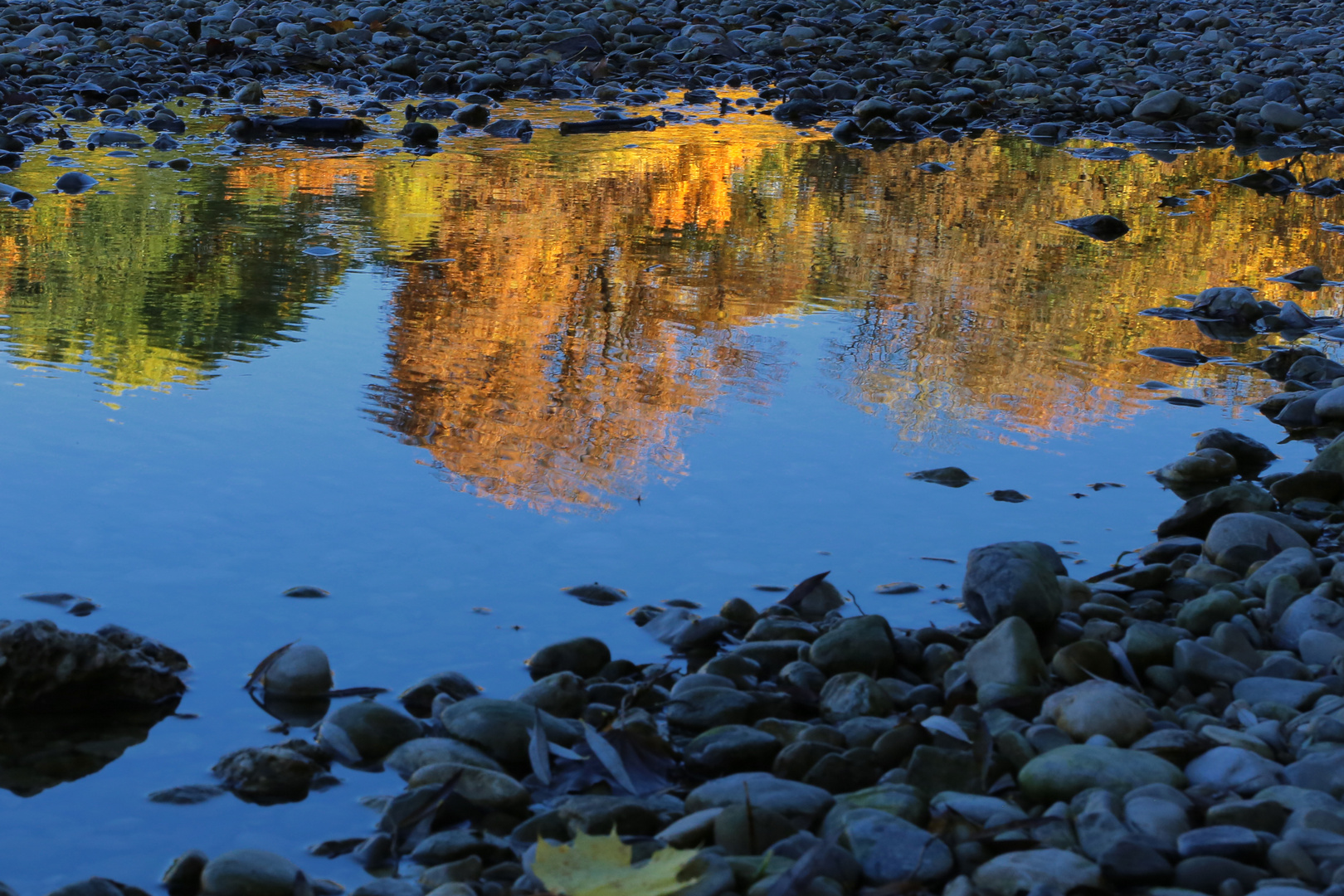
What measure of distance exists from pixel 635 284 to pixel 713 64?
26.0 feet

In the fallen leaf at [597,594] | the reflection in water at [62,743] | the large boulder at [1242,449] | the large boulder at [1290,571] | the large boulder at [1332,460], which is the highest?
the large boulder at [1332,460]

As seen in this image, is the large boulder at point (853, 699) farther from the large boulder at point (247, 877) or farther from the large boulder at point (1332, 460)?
the large boulder at point (1332, 460)

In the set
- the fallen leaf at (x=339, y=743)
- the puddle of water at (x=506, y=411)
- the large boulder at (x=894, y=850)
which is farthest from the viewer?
the puddle of water at (x=506, y=411)

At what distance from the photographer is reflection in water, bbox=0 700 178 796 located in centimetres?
239

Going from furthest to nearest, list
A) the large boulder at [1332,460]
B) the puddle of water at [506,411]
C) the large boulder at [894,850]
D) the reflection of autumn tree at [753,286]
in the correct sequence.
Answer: the reflection of autumn tree at [753,286], the large boulder at [1332,460], the puddle of water at [506,411], the large boulder at [894,850]

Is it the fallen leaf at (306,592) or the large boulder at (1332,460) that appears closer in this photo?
the fallen leaf at (306,592)

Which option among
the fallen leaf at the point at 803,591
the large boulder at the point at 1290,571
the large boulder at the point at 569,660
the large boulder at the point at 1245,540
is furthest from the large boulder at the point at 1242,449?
the large boulder at the point at 569,660

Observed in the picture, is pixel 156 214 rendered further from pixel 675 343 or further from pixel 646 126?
pixel 646 126

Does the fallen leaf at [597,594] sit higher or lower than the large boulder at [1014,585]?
lower

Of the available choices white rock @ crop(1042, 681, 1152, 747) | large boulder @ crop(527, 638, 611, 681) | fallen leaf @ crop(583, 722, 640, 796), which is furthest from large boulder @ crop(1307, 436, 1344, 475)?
fallen leaf @ crop(583, 722, 640, 796)

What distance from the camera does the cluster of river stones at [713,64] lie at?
403 inches

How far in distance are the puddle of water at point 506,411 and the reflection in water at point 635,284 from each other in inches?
0.9

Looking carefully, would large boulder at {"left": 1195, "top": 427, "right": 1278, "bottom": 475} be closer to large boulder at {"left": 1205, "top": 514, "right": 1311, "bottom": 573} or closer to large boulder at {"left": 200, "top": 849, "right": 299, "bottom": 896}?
large boulder at {"left": 1205, "top": 514, "right": 1311, "bottom": 573}

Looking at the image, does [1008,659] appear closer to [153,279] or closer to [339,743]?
[339,743]
